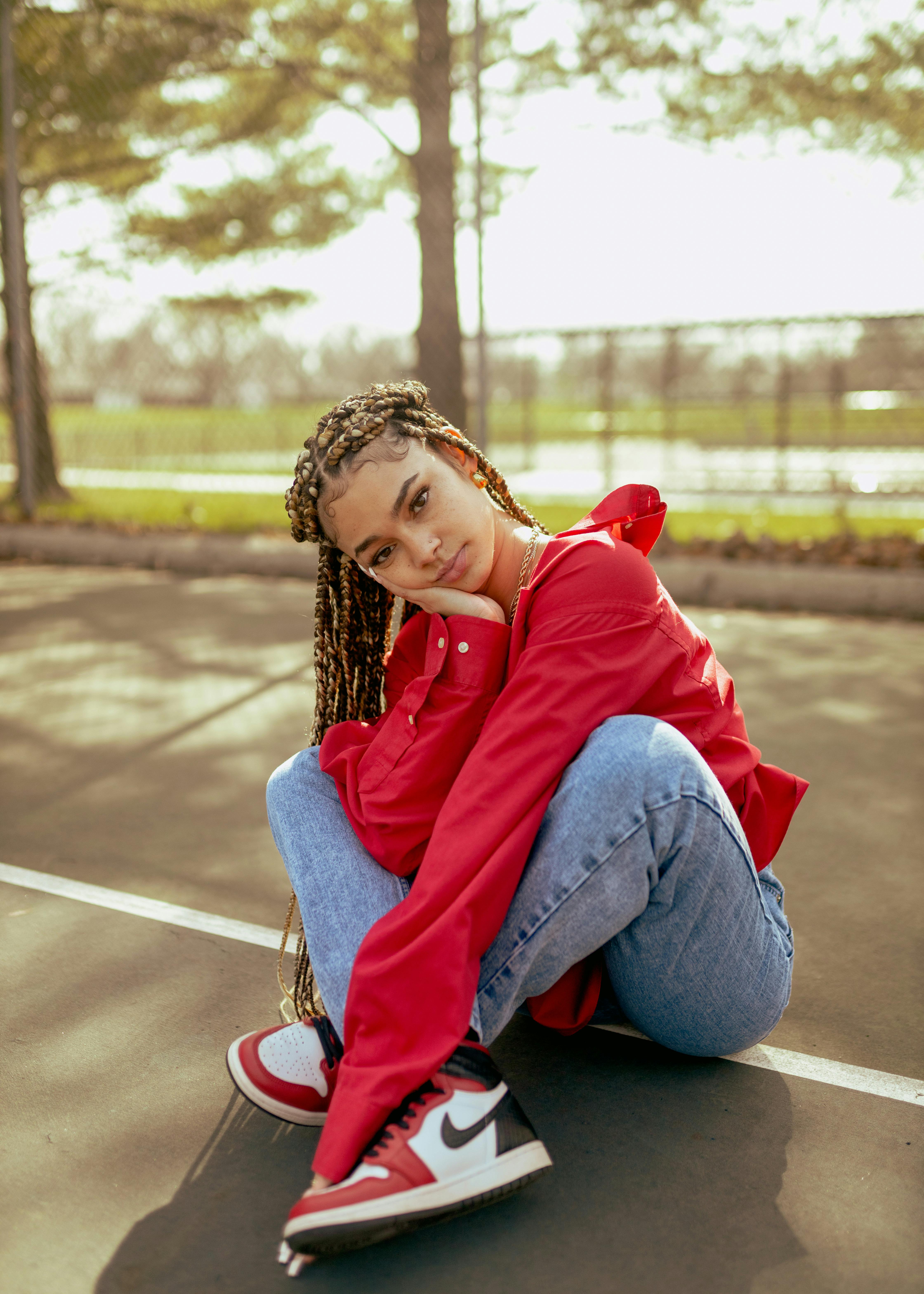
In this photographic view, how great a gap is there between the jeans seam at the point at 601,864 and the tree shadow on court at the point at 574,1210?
338 mm

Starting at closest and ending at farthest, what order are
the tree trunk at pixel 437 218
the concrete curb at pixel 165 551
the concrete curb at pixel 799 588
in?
the concrete curb at pixel 799 588
the tree trunk at pixel 437 218
the concrete curb at pixel 165 551

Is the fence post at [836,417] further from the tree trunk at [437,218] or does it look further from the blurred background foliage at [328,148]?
the tree trunk at [437,218]

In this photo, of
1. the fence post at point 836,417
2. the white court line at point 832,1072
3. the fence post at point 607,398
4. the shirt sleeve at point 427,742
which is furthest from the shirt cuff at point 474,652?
the fence post at point 607,398

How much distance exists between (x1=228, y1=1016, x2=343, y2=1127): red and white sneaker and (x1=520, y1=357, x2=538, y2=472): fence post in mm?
8773

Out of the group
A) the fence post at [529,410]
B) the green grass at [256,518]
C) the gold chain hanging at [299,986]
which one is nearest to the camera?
the gold chain hanging at [299,986]

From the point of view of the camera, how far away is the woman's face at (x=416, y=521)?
185 centimetres

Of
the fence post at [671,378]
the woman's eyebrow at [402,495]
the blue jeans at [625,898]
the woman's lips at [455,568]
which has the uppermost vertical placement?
the fence post at [671,378]

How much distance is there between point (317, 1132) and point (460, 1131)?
0.42 meters

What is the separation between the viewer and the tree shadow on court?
4.87ft

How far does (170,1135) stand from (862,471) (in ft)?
27.5

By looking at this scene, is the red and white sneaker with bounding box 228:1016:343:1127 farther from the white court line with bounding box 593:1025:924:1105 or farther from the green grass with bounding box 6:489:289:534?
the green grass with bounding box 6:489:289:534

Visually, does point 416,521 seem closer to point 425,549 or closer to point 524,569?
point 425,549

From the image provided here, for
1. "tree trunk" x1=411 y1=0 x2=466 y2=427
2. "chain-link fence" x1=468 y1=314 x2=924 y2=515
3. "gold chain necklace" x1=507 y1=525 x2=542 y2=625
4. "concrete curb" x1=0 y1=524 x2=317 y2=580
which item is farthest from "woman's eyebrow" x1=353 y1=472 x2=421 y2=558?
"chain-link fence" x1=468 y1=314 x2=924 y2=515

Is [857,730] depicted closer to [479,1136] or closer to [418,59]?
[479,1136]
